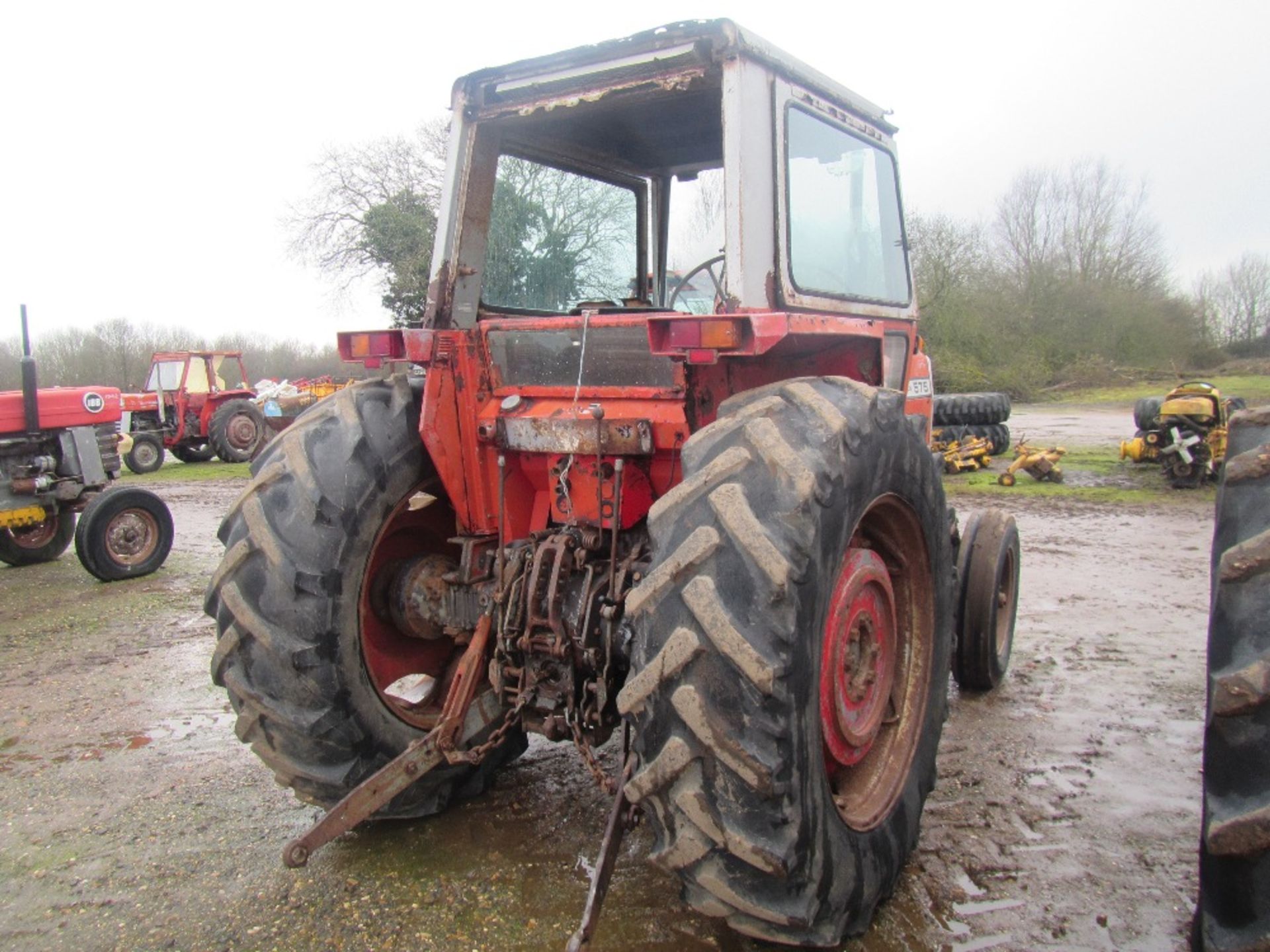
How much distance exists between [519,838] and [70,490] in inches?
284

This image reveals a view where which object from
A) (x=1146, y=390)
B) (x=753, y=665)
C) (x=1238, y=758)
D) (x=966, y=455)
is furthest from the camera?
(x=1146, y=390)

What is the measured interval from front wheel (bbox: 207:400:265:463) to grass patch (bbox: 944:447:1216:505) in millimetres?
13531

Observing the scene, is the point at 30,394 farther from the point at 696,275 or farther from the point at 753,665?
the point at 753,665

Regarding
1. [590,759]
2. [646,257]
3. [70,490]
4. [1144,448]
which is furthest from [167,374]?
[590,759]

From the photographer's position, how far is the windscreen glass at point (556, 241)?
375 centimetres

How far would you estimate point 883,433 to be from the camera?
2605 millimetres

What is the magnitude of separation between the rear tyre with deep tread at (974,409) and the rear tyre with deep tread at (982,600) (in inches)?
401

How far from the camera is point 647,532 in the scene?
3.07 meters

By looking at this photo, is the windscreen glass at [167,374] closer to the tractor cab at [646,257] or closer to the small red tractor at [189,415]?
the small red tractor at [189,415]

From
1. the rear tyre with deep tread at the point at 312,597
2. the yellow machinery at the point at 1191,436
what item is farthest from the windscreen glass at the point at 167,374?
the rear tyre with deep tread at the point at 312,597

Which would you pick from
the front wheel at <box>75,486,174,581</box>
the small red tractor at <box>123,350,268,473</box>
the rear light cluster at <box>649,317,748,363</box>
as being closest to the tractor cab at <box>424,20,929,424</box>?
the rear light cluster at <box>649,317,748,363</box>

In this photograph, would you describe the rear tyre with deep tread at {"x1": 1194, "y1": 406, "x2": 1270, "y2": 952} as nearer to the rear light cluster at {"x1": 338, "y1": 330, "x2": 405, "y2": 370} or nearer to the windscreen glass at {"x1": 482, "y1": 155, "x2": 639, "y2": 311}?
the rear light cluster at {"x1": 338, "y1": 330, "x2": 405, "y2": 370}

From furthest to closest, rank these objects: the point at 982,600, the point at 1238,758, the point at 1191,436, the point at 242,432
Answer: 1. the point at 242,432
2. the point at 1191,436
3. the point at 982,600
4. the point at 1238,758

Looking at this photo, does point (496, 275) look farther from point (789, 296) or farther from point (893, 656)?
point (893, 656)
